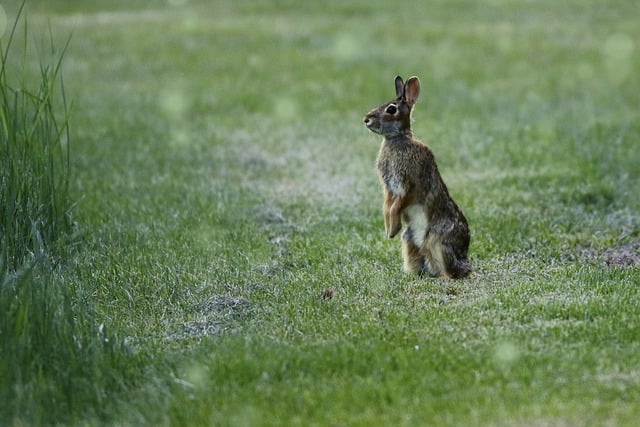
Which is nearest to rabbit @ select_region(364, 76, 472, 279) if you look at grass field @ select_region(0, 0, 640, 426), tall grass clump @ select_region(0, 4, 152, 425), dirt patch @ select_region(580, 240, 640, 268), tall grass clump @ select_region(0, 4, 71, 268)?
grass field @ select_region(0, 0, 640, 426)

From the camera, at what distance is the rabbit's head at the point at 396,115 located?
313 inches

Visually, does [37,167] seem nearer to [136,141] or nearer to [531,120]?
[136,141]

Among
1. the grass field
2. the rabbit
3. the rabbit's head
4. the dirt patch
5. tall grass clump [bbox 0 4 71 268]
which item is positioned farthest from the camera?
the dirt patch

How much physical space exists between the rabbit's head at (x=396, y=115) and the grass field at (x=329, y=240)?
1173mm

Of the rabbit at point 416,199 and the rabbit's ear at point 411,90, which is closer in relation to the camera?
the rabbit at point 416,199

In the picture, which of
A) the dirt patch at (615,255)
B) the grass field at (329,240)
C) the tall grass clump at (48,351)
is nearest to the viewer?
the tall grass clump at (48,351)

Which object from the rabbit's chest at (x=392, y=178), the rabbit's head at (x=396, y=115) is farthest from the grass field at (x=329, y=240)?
the rabbit's head at (x=396, y=115)

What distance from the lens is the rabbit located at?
309 inches

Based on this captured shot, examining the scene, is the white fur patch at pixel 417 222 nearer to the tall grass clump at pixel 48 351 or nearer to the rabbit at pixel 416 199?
the rabbit at pixel 416 199

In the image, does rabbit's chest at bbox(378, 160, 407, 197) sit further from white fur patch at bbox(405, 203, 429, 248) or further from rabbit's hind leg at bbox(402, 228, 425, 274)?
rabbit's hind leg at bbox(402, 228, 425, 274)

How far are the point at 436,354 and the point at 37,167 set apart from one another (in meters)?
4.30

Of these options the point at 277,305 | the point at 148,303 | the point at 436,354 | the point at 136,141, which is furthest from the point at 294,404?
the point at 136,141

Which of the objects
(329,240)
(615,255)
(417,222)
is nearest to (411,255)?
(417,222)

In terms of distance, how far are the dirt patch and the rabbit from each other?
1335mm
